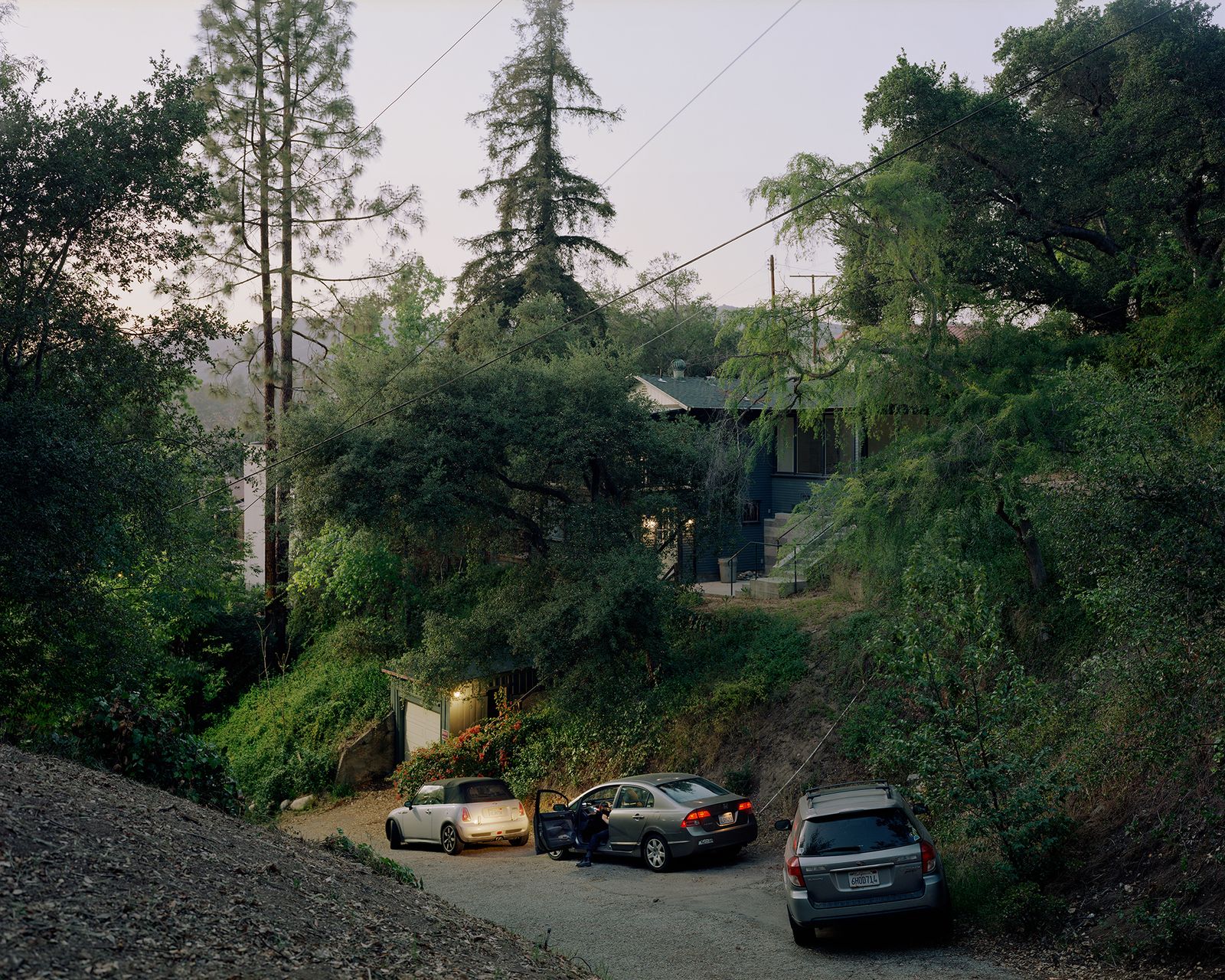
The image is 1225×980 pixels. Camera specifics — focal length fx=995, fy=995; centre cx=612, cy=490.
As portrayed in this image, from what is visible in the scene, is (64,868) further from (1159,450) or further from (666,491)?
(666,491)

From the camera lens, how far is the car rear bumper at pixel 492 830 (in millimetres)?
17453

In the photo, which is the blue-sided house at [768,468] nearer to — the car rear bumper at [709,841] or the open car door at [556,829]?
the open car door at [556,829]

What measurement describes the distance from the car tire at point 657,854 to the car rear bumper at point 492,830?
385 cm

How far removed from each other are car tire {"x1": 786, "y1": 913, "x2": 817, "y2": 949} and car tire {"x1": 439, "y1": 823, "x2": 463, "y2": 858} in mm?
8788

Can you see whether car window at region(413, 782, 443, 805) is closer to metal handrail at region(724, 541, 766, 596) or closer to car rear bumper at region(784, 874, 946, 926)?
metal handrail at region(724, 541, 766, 596)

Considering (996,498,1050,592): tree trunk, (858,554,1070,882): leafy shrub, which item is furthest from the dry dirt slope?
(996,498,1050,592): tree trunk

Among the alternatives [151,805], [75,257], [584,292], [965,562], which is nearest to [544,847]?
[151,805]

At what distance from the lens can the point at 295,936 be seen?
7.11m

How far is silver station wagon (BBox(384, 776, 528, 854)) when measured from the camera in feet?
57.5

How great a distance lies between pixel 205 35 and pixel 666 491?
19.5m

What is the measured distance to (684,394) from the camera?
2911 cm

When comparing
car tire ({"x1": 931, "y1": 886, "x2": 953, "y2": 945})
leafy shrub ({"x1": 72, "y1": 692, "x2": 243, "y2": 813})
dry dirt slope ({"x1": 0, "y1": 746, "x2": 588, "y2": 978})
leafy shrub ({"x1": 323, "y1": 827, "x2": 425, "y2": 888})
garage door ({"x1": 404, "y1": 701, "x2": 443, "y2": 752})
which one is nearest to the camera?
dry dirt slope ({"x1": 0, "y1": 746, "x2": 588, "y2": 978})

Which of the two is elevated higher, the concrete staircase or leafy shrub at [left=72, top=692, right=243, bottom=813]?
the concrete staircase

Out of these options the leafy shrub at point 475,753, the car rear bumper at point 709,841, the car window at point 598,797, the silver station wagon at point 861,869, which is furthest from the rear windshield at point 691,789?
the leafy shrub at point 475,753
